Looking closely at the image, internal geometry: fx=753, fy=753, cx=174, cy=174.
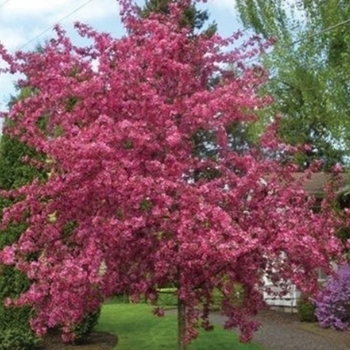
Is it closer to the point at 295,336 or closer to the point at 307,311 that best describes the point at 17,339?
the point at 295,336

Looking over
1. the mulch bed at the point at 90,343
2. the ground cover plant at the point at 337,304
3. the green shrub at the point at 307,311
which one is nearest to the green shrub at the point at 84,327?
the mulch bed at the point at 90,343

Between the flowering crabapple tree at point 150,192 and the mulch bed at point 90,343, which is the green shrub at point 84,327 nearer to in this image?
the mulch bed at point 90,343

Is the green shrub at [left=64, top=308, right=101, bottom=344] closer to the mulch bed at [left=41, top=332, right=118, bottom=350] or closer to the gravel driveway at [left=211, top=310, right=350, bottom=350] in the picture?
the mulch bed at [left=41, top=332, right=118, bottom=350]

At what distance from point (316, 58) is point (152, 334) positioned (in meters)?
7.21

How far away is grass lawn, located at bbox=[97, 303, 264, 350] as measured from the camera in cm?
1169

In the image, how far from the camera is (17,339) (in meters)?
11.6

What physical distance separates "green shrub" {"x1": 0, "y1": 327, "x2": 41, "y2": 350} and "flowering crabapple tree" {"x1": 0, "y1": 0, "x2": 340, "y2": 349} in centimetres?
401

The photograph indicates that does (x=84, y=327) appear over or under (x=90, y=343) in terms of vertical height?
over

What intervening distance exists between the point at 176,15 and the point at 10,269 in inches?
211

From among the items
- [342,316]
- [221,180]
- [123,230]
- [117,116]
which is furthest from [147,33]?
[342,316]

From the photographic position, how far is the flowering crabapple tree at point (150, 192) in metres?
6.94

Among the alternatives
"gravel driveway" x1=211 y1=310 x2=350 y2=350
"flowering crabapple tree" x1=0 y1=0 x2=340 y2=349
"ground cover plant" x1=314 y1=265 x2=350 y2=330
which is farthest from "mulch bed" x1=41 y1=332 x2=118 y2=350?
"ground cover plant" x1=314 y1=265 x2=350 y2=330

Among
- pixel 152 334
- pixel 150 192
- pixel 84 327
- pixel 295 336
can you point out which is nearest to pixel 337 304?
pixel 295 336

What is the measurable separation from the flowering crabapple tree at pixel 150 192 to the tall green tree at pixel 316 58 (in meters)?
5.29
